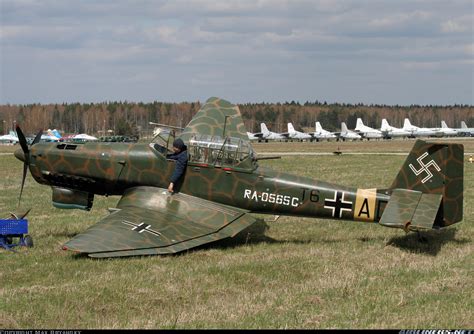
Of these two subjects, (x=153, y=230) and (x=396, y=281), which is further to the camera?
(x=153, y=230)

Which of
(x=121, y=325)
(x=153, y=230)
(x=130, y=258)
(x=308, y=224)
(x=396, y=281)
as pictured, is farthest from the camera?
(x=308, y=224)

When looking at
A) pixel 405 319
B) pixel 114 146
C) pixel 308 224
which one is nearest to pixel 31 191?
pixel 114 146

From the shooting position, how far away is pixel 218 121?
46.7 feet

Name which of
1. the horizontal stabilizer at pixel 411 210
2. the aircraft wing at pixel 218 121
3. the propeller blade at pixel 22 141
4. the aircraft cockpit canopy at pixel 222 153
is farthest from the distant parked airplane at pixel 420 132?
the propeller blade at pixel 22 141

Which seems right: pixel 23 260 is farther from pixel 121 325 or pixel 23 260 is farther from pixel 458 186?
pixel 458 186

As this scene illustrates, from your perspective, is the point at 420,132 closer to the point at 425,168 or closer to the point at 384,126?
the point at 384,126

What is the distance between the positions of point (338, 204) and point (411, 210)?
1414 millimetres

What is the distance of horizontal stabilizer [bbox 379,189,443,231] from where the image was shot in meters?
9.12

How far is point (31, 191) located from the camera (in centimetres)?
1984

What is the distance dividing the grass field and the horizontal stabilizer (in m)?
0.56

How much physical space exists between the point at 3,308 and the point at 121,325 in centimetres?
154

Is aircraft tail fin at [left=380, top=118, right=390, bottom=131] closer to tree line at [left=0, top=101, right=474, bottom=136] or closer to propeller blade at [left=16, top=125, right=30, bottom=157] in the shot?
tree line at [left=0, top=101, right=474, bottom=136]

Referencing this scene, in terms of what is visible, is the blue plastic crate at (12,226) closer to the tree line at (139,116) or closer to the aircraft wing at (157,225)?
the aircraft wing at (157,225)

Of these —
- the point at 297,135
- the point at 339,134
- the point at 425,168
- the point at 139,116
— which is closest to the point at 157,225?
the point at 425,168
